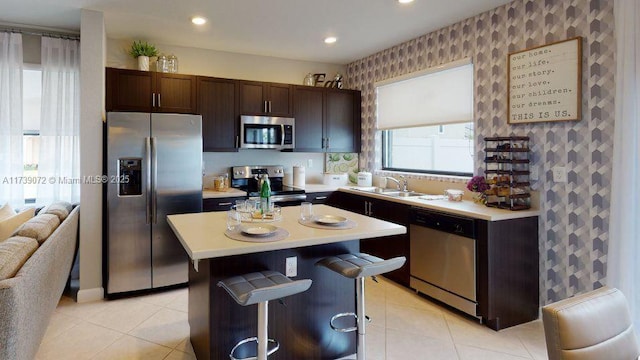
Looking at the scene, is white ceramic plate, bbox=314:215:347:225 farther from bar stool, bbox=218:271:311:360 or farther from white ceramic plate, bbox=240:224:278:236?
bar stool, bbox=218:271:311:360

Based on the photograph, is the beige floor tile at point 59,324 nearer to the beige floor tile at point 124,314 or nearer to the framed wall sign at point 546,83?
the beige floor tile at point 124,314

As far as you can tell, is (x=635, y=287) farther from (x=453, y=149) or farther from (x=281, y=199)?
(x=281, y=199)

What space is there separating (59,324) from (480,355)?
3142mm

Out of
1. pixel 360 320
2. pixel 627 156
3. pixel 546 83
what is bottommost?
pixel 360 320

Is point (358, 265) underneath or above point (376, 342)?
above

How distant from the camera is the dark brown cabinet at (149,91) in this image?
388 cm

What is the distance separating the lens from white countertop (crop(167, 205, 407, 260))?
72.8 inches

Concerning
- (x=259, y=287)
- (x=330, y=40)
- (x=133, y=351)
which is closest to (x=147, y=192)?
(x=133, y=351)

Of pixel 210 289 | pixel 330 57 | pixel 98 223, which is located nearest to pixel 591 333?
pixel 210 289

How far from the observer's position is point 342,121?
5148 mm

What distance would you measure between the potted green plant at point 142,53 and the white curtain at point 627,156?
4.10 meters

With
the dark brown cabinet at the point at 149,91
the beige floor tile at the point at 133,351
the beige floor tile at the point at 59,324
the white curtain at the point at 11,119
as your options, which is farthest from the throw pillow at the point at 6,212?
the beige floor tile at the point at 133,351

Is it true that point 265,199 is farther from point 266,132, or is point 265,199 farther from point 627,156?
point 627,156

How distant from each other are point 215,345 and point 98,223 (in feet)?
7.10
